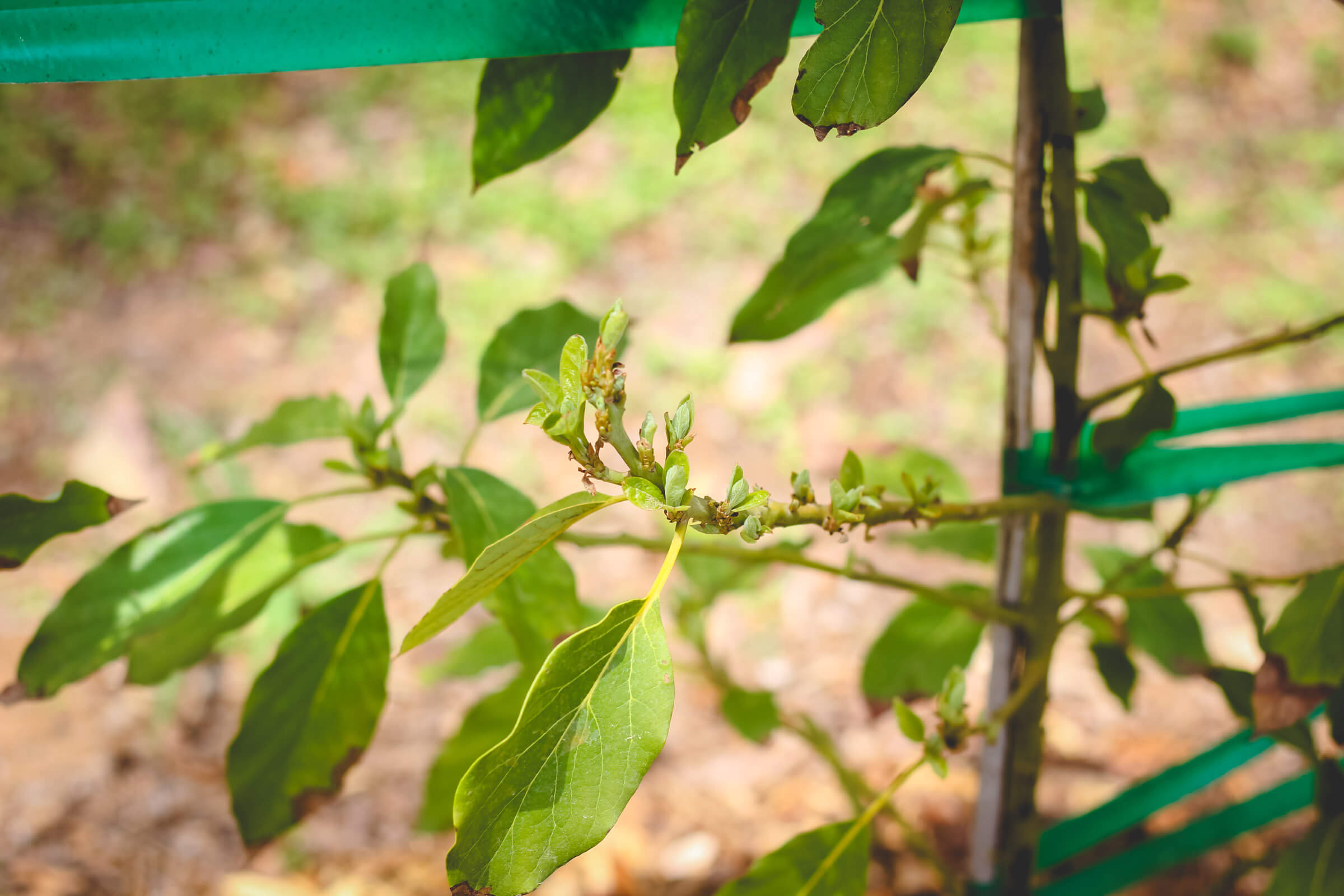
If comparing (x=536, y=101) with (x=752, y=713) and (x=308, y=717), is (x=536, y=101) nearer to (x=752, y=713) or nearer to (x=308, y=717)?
(x=308, y=717)

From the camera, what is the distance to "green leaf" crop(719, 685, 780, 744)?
0.83 meters

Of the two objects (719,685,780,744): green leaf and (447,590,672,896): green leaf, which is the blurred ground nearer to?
(719,685,780,744): green leaf

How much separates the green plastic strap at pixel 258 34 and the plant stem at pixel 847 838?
1.53ft

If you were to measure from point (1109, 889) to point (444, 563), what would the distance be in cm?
119

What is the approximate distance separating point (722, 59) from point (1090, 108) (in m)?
0.28

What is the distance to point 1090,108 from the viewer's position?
0.58 m

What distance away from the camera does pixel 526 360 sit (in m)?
0.68

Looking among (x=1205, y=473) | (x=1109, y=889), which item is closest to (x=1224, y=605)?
(x=1109, y=889)

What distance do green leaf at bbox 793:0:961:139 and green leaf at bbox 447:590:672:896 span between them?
0.26 m

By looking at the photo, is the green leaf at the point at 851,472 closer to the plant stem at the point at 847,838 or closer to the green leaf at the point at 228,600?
the plant stem at the point at 847,838

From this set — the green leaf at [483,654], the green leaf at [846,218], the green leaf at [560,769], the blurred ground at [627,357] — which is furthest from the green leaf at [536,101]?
the blurred ground at [627,357]

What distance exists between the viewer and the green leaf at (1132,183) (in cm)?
56

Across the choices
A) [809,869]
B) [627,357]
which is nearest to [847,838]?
[809,869]

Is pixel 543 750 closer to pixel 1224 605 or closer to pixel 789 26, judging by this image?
pixel 789 26
